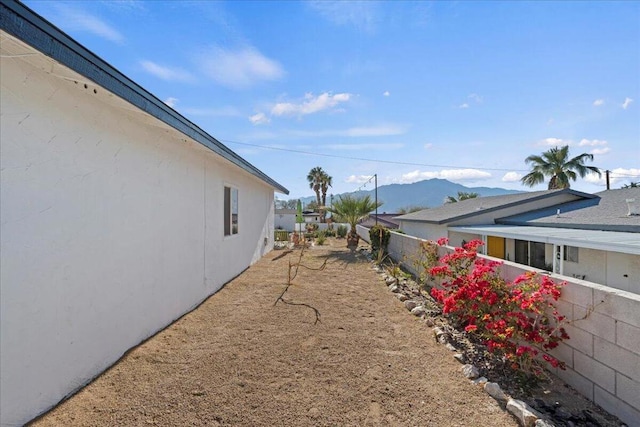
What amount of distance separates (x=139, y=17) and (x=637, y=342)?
8.45 meters

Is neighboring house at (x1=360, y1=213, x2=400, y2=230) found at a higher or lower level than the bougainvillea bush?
higher

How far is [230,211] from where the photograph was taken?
8453 mm

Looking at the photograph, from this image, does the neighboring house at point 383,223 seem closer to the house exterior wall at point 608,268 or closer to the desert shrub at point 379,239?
the desert shrub at point 379,239

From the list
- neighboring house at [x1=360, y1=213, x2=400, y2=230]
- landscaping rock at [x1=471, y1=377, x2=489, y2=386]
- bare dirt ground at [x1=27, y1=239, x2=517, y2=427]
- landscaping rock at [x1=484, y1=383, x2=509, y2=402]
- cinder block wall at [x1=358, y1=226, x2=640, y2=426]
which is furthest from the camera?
neighboring house at [x1=360, y1=213, x2=400, y2=230]

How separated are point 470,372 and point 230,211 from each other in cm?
688

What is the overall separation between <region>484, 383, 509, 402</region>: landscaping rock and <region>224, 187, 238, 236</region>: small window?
6.62 metres

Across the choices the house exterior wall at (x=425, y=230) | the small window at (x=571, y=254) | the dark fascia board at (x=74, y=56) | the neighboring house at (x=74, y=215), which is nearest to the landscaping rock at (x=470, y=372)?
the neighboring house at (x=74, y=215)

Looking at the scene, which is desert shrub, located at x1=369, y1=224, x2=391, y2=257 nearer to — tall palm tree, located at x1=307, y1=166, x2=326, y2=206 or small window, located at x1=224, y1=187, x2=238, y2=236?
small window, located at x1=224, y1=187, x2=238, y2=236

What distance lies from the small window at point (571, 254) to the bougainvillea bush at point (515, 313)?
24.4ft

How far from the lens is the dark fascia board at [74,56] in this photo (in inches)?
72.3

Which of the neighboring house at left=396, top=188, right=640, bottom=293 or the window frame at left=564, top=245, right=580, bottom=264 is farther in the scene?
the window frame at left=564, top=245, right=580, bottom=264

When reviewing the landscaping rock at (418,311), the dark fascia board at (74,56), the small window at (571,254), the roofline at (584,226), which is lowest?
the landscaping rock at (418,311)

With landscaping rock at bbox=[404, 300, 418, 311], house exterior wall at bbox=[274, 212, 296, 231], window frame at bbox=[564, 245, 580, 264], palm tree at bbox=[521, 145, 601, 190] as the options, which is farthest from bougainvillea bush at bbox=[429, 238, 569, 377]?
house exterior wall at bbox=[274, 212, 296, 231]

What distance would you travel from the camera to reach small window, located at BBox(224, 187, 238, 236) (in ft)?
26.5
